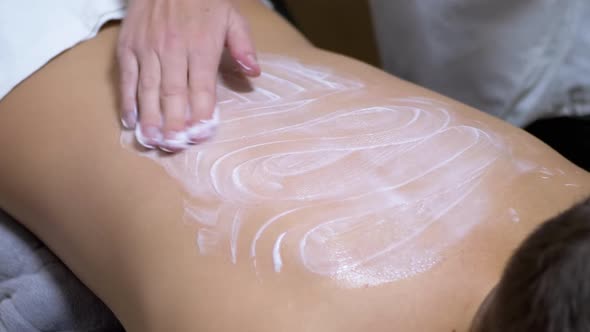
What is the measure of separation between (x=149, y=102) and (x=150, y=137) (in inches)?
1.9

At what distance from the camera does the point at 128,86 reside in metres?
0.72

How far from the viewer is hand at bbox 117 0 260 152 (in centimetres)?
68

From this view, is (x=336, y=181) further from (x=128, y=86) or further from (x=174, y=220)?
(x=128, y=86)

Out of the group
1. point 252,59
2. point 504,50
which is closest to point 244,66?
point 252,59

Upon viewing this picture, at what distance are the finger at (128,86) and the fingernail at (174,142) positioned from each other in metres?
0.06

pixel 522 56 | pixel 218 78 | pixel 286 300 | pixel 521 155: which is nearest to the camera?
pixel 286 300

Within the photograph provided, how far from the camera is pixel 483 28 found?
899 millimetres

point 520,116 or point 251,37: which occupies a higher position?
point 251,37

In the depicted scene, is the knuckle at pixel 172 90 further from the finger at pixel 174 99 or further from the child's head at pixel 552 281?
the child's head at pixel 552 281

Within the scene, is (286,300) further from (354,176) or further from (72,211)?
(72,211)

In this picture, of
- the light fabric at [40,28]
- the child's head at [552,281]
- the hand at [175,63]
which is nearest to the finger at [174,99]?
the hand at [175,63]

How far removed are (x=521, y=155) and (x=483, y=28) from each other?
0.32 m

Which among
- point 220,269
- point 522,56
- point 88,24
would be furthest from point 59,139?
point 522,56

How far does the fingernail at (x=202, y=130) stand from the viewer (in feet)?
2.19
